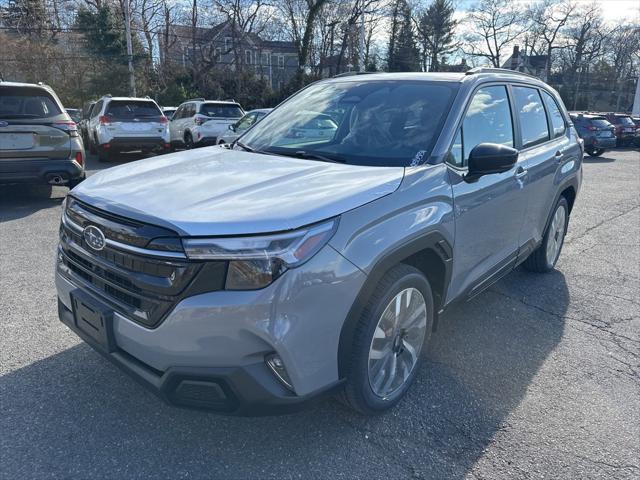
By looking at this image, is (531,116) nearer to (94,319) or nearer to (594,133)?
(94,319)

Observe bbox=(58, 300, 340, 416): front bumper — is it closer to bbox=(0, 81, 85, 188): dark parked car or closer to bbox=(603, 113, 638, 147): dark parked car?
bbox=(0, 81, 85, 188): dark parked car

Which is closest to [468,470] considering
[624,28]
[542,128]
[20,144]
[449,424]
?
[449,424]

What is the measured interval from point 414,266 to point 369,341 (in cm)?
61

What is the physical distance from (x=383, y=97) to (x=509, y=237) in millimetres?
1413

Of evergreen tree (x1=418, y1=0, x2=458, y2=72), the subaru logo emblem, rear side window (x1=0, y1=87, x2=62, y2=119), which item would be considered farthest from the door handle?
evergreen tree (x1=418, y1=0, x2=458, y2=72)

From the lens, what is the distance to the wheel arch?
223cm

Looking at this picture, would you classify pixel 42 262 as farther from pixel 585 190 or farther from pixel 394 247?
pixel 585 190

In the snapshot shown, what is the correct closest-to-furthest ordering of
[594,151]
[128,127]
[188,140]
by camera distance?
[128,127], [188,140], [594,151]

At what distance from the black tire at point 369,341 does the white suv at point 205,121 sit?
13.1 meters

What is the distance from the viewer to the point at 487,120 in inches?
134

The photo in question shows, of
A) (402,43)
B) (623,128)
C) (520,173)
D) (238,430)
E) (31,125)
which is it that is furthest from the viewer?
(402,43)

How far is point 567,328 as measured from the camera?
3.88m

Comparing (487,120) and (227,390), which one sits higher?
(487,120)

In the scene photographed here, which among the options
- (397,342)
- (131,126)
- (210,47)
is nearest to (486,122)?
(397,342)
